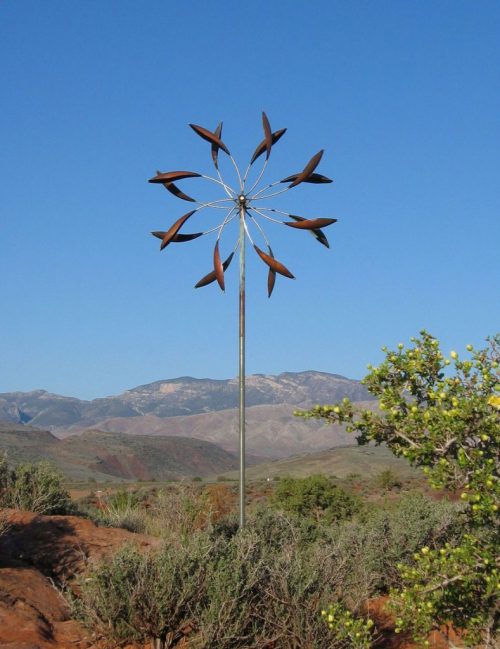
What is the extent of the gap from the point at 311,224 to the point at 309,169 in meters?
0.75

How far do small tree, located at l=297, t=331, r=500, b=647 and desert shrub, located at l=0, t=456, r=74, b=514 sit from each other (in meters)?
9.53

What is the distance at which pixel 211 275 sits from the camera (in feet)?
32.8

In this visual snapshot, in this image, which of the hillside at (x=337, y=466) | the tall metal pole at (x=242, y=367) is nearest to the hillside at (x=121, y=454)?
the hillside at (x=337, y=466)

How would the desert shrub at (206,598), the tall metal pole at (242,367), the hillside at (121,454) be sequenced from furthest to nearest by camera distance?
the hillside at (121,454)
the tall metal pole at (242,367)
the desert shrub at (206,598)

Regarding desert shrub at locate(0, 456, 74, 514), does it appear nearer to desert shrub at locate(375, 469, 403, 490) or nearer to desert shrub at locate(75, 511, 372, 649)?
desert shrub at locate(75, 511, 372, 649)

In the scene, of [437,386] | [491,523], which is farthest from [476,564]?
[437,386]

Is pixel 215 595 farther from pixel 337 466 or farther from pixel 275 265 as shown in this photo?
pixel 337 466

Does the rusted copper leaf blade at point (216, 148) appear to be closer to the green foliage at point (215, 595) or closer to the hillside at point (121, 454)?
the green foliage at point (215, 595)

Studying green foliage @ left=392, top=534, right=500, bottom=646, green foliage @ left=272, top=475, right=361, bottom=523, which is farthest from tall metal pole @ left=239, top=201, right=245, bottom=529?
green foliage @ left=272, top=475, right=361, bottom=523

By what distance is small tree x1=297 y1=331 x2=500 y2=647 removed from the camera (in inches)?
226

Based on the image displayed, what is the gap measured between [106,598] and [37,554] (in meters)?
4.13

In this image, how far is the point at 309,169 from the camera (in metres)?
9.95

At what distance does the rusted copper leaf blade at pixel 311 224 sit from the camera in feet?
32.0

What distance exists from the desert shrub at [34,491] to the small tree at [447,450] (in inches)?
375
